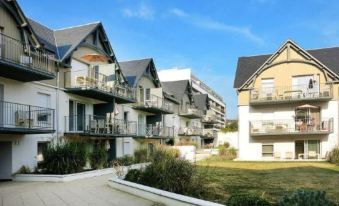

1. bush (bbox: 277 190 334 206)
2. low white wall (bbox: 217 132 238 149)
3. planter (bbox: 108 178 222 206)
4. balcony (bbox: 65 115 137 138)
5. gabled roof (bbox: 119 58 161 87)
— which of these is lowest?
low white wall (bbox: 217 132 238 149)

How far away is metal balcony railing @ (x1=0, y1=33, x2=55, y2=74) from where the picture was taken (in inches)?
731

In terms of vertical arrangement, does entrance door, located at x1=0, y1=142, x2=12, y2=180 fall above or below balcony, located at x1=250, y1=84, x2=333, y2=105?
below

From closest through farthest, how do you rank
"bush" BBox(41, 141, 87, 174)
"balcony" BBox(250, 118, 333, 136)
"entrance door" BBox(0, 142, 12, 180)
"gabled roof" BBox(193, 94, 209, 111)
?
"bush" BBox(41, 141, 87, 174), "entrance door" BBox(0, 142, 12, 180), "balcony" BBox(250, 118, 333, 136), "gabled roof" BBox(193, 94, 209, 111)

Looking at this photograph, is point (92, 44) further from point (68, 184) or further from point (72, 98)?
point (68, 184)

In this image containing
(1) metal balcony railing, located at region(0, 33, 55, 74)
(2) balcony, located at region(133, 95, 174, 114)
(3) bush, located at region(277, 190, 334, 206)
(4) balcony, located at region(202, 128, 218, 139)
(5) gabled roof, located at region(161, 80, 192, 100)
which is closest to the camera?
(3) bush, located at region(277, 190, 334, 206)

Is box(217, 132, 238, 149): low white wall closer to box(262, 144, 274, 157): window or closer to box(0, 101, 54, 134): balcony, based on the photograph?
box(262, 144, 274, 157): window

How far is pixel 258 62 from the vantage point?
4050 cm

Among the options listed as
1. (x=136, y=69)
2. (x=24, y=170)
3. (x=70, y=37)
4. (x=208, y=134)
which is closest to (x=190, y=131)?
(x=208, y=134)

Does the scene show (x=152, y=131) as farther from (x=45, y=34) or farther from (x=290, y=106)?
(x=45, y=34)

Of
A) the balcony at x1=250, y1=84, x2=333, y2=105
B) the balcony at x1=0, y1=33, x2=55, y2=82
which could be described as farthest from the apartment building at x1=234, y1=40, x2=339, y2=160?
the balcony at x1=0, y1=33, x2=55, y2=82

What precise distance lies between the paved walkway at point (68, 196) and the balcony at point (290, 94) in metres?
23.9

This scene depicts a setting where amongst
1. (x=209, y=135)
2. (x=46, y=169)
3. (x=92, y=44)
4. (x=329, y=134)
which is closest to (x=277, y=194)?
(x=46, y=169)

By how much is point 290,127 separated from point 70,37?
2076 cm

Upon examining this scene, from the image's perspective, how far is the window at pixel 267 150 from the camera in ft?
121
